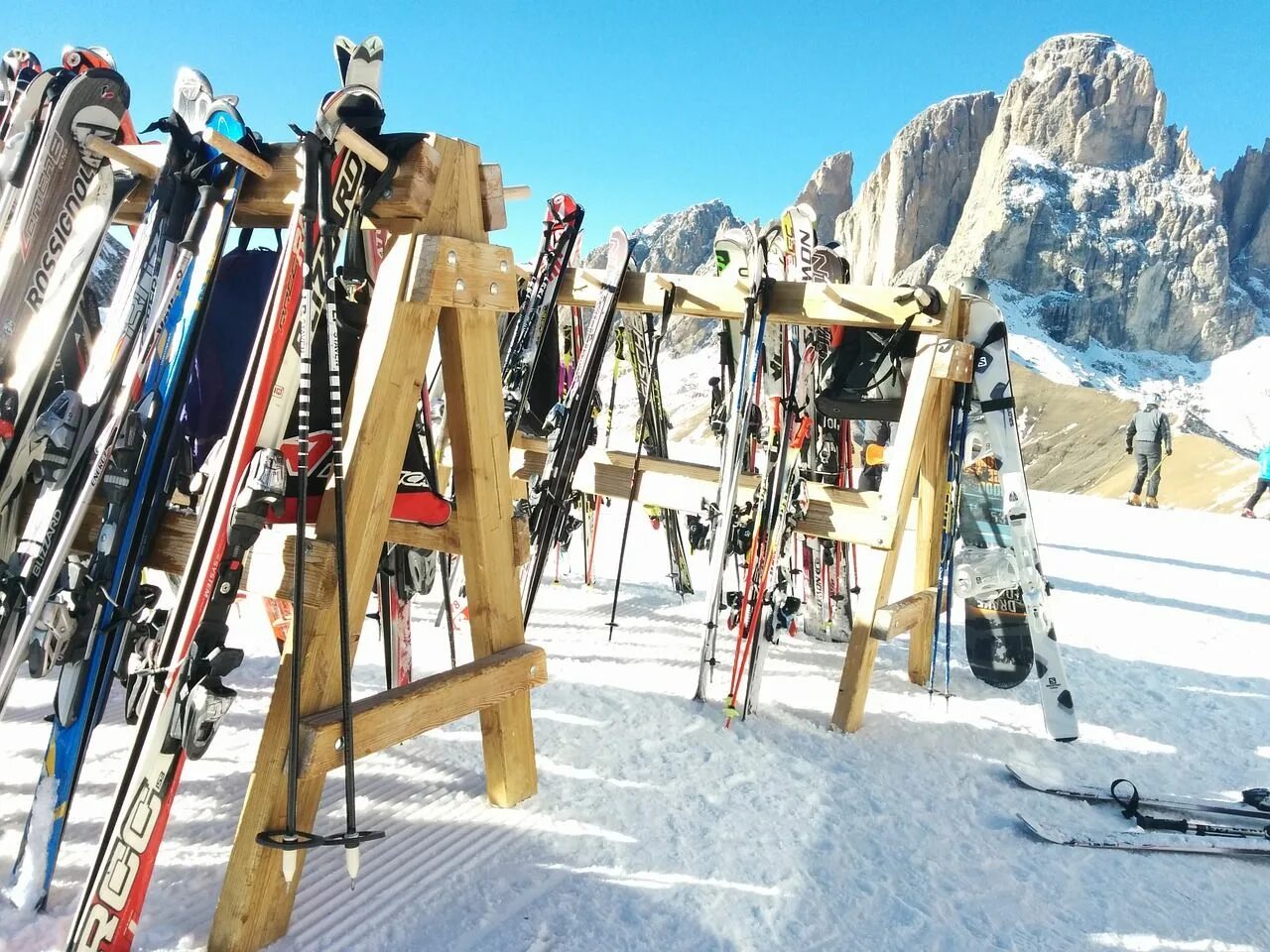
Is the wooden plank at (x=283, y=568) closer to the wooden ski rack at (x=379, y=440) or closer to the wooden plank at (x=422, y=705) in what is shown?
the wooden ski rack at (x=379, y=440)

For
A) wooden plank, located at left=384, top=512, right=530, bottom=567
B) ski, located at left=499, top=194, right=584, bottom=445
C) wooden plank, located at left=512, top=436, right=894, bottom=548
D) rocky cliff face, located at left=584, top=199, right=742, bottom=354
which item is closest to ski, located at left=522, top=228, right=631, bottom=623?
ski, located at left=499, top=194, right=584, bottom=445

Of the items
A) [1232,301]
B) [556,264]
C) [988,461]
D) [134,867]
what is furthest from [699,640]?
[1232,301]

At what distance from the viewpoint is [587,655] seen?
Result: 3.89 meters

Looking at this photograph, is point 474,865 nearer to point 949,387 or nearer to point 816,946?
point 816,946

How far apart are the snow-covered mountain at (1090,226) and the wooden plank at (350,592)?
262ft

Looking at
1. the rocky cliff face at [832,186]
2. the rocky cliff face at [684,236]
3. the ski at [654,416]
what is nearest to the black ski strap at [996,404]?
the ski at [654,416]

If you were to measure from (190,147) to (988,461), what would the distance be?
121 inches

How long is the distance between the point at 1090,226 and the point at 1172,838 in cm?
10875

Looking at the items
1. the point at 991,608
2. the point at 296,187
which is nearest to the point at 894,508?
the point at 991,608

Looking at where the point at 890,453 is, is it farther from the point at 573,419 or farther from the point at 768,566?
the point at 573,419

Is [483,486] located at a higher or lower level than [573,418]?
lower

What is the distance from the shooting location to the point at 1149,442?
11.7 metres

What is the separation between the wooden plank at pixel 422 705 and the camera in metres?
1.68

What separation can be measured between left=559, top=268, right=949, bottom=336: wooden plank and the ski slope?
982 millimetres
